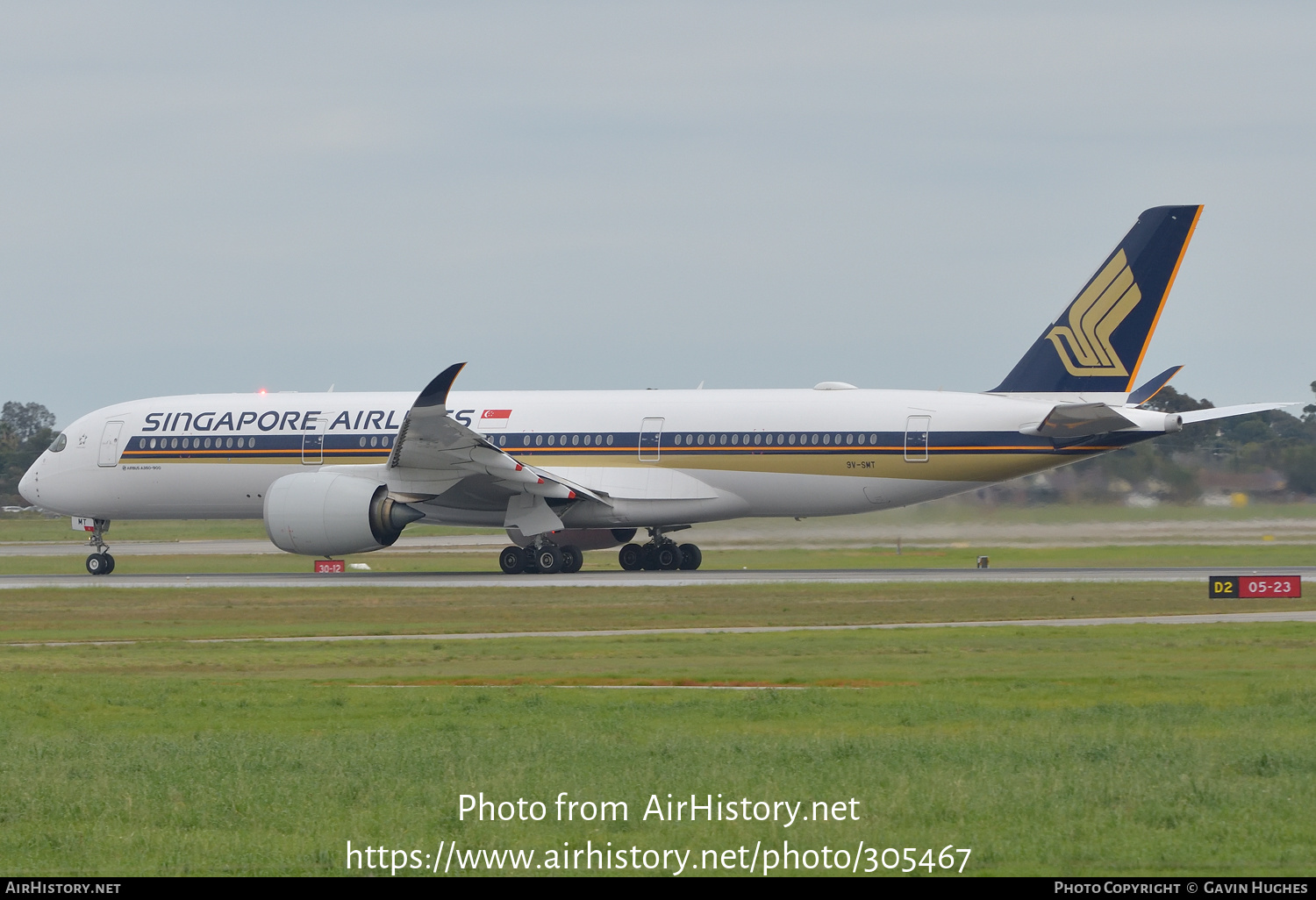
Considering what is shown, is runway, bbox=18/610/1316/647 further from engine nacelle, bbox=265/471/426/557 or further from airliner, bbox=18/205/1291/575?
engine nacelle, bbox=265/471/426/557

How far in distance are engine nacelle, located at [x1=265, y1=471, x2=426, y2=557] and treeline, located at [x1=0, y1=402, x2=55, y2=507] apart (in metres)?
22.0

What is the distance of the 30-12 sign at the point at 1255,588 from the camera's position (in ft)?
94.9

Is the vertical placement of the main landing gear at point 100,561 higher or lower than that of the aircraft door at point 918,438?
lower

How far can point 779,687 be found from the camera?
58.1 feet

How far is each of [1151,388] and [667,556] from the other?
12.7m

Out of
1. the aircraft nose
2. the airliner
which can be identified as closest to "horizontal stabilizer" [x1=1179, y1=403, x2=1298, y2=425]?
the airliner

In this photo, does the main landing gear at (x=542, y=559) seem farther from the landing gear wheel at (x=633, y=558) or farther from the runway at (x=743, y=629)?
the runway at (x=743, y=629)

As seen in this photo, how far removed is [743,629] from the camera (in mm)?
24750

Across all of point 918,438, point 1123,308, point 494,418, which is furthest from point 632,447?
point 1123,308

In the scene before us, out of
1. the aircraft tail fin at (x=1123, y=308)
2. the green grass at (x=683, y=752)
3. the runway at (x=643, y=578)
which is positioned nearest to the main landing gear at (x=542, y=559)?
the runway at (x=643, y=578)

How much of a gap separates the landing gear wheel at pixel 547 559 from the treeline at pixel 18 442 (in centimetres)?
2478

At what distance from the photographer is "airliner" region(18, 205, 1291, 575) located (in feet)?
116

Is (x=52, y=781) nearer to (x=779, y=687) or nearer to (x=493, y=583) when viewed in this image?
(x=779, y=687)

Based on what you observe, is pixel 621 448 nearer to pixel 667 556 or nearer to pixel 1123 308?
pixel 667 556
